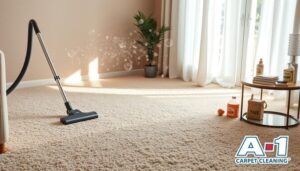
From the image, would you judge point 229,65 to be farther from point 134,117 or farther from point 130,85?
point 134,117

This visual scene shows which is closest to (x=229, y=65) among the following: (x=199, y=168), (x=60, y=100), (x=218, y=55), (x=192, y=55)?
(x=218, y=55)

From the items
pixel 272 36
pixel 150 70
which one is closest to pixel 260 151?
pixel 272 36

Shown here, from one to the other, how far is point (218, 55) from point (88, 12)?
6.10ft

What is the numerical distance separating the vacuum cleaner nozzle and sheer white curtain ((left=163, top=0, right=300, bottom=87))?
6.20 ft

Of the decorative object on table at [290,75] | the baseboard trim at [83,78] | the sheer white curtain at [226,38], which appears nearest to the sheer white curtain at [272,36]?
the sheer white curtain at [226,38]

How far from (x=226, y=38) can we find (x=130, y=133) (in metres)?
2.27

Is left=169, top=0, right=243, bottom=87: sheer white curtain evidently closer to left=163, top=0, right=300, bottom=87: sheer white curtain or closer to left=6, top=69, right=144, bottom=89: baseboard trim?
left=163, top=0, right=300, bottom=87: sheer white curtain

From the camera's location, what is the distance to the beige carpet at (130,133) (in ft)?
6.24

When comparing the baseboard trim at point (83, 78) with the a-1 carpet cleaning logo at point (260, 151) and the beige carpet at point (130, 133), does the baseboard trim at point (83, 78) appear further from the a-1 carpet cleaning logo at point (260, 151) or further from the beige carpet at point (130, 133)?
the a-1 carpet cleaning logo at point (260, 151)

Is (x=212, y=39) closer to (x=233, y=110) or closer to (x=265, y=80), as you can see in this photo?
(x=233, y=110)

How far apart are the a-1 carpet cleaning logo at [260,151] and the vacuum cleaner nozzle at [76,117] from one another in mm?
1267

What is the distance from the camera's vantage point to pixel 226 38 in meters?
4.10

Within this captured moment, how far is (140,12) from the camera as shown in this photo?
473cm

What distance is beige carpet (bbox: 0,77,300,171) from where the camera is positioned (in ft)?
6.24
